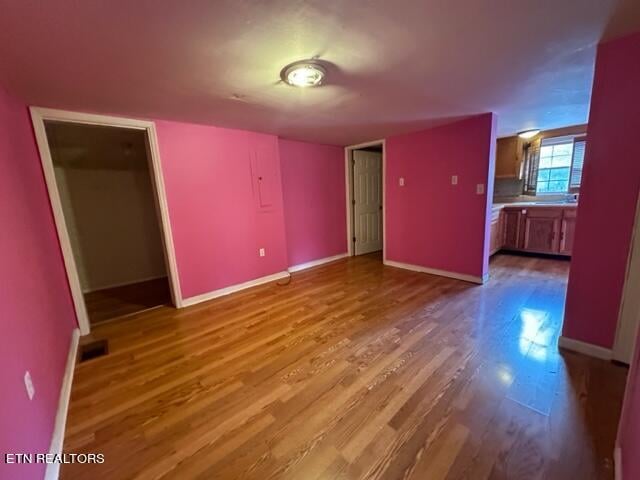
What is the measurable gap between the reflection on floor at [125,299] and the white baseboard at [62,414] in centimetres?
81

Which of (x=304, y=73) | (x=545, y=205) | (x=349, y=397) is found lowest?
(x=349, y=397)

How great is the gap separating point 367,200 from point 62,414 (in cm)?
470

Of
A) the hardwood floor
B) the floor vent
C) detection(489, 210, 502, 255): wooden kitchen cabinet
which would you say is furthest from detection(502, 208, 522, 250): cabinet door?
the floor vent

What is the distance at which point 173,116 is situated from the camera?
2617 mm

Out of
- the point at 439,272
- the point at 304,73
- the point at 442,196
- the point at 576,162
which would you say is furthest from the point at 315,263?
the point at 576,162

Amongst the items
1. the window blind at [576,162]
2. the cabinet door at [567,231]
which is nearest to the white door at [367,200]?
the cabinet door at [567,231]

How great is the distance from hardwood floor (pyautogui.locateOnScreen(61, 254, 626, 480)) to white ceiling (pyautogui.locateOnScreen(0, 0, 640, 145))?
2.04 meters

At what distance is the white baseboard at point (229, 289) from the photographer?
122 inches

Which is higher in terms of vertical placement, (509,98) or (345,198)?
(509,98)

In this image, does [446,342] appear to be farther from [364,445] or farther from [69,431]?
[69,431]

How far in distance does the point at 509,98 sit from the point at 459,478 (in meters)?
2.95

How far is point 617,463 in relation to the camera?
1123mm

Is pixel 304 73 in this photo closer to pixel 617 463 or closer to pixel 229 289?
pixel 617 463

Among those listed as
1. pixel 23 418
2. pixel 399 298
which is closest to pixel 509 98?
pixel 399 298
